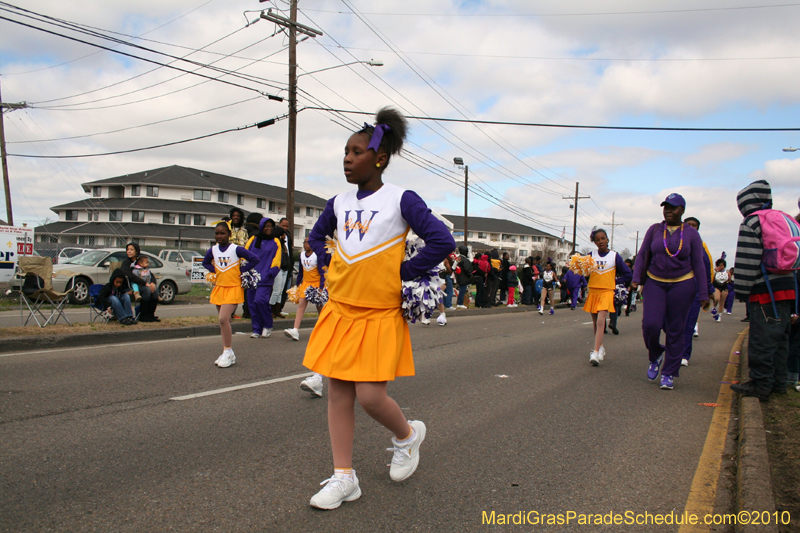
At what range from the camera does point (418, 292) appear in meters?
3.21

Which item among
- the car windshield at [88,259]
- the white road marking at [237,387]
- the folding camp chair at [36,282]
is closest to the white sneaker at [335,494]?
the white road marking at [237,387]

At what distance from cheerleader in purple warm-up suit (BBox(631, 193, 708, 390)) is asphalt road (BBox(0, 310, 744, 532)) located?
2.04ft

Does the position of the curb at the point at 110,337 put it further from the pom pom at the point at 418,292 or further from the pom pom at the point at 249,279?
the pom pom at the point at 418,292

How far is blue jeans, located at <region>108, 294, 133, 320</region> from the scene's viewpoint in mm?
10703

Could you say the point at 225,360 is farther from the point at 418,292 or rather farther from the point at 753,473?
the point at 753,473

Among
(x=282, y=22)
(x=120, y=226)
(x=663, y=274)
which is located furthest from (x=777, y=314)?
(x=120, y=226)

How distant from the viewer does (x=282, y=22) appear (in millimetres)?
17531

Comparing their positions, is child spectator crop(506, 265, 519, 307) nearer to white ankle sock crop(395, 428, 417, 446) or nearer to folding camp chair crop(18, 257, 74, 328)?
folding camp chair crop(18, 257, 74, 328)

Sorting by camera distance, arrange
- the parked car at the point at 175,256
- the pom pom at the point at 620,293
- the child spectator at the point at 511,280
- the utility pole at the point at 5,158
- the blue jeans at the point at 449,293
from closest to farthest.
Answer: the pom pom at the point at 620,293 → the blue jeans at the point at 449,293 → the parked car at the point at 175,256 → the child spectator at the point at 511,280 → the utility pole at the point at 5,158

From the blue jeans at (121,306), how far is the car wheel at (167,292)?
7.48 metres

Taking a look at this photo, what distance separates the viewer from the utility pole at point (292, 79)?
55.4 feet

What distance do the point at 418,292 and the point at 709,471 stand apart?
8.13 ft

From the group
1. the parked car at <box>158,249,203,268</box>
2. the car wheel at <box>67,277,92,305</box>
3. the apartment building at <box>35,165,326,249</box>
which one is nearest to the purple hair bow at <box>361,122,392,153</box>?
the car wheel at <box>67,277,92,305</box>

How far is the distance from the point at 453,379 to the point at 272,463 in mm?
3427
